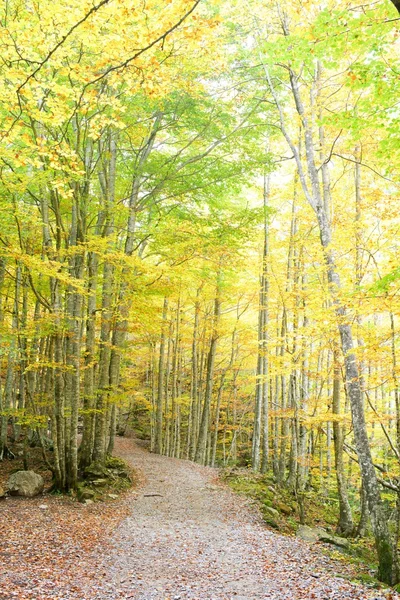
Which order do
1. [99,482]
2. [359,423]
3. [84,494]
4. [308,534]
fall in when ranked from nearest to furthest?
[359,423], [308,534], [84,494], [99,482]

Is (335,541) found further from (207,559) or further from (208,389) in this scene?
(208,389)

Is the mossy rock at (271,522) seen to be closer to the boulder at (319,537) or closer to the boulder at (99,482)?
the boulder at (319,537)

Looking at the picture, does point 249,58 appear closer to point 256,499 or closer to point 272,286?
point 272,286

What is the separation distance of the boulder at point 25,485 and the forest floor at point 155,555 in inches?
11.3

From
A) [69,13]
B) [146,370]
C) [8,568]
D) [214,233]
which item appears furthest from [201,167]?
[146,370]

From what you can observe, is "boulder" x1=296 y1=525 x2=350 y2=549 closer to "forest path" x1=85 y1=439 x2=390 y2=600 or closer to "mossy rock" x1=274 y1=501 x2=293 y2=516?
"forest path" x1=85 y1=439 x2=390 y2=600

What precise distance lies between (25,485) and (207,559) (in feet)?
16.5

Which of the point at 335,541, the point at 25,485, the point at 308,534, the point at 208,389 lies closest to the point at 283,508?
the point at 308,534

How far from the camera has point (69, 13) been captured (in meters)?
5.04

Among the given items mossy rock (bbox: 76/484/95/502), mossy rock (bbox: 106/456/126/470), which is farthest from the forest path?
mossy rock (bbox: 106/456/126/470)

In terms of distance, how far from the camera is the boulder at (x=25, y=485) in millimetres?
9531

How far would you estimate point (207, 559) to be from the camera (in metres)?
6.79

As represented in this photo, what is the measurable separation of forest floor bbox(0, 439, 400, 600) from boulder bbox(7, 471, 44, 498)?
0.94 feet

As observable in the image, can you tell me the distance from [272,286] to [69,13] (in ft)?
42.8
